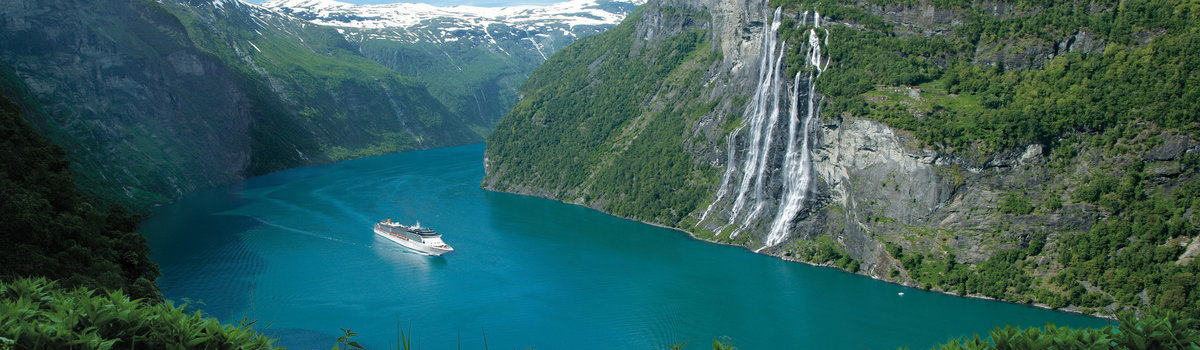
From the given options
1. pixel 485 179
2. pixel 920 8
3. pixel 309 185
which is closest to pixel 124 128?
pixel 309 185

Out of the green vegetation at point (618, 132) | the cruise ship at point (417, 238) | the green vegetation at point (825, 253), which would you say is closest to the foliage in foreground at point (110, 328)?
the green vegetation at point (825, 253)

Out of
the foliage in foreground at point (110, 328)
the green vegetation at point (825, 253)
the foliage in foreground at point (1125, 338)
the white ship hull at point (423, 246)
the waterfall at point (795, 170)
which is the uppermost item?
the foliage in foreground at point (110, 328)

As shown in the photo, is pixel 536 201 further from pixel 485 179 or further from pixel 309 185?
pixel 309 185

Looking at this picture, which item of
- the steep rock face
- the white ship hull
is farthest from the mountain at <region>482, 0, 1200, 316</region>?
the steep rock face

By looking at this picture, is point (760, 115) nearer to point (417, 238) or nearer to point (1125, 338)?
point (417, 238)

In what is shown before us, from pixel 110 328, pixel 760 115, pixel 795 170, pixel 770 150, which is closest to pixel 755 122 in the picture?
pixel 760 115

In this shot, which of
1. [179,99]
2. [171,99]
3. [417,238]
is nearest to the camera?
[417,238]

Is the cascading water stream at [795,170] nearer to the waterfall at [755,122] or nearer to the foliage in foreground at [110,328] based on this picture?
the waterfall at [755,122]
